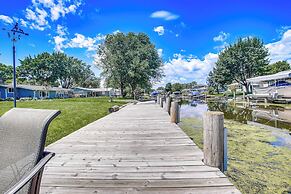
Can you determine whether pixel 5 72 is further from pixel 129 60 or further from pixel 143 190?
pixel 143 190

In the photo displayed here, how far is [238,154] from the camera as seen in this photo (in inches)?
221

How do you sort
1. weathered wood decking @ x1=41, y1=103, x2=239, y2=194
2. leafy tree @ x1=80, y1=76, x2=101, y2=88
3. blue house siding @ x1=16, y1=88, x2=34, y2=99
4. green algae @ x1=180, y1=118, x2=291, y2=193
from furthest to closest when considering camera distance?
leafy tree @ x1=80, y1=76, x2=101, y2=88 < blue house siding @ x1=16, y1=88, x2=34, y2=99 < green algae @ x1=180, y1=118, x2=291, y2=193 < weathered wood decking @ x1=41, y1=103, x2=239, y2=194

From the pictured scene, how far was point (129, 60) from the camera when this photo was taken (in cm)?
3209

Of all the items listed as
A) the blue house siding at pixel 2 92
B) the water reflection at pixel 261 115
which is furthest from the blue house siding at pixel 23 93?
the water reflection at pixel 261 115

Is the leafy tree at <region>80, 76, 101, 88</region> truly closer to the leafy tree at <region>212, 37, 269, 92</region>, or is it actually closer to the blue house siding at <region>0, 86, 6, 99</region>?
the blue house siding at <region>0, 86, 6, 99</region>

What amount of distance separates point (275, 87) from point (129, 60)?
61.1 feet

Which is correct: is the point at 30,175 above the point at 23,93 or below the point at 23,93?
below

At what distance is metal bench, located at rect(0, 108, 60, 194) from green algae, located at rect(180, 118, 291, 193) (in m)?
3.28

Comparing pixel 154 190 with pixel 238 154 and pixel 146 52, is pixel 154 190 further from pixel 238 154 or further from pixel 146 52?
pixel 146 52

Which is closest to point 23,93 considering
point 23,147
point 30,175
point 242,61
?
point 242,61

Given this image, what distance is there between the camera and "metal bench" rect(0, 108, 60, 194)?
172cm

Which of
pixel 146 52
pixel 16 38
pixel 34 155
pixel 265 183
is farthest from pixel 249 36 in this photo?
pixel 34 155

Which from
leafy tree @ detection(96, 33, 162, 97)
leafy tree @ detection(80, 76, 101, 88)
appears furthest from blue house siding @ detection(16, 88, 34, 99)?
leafy tree @ detection(80, 76, 101, 88)

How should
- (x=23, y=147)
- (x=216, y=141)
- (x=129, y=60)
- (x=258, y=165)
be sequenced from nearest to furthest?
(x=23, y=147) → (x=216, y=141) → (x=258, y=165) → (x=129, y=60)
